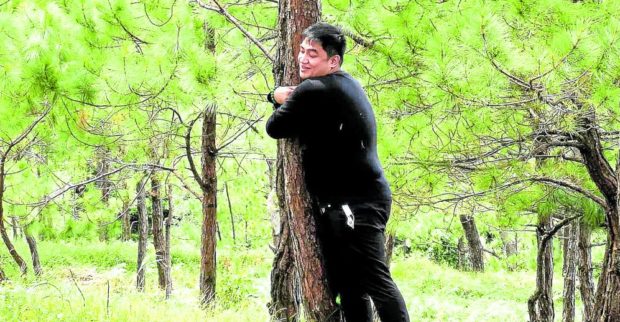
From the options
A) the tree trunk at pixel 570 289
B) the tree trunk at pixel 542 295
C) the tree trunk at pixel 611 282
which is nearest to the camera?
the tree trunk at pixel 611 282

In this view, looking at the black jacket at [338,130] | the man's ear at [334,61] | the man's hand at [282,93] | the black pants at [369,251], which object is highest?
the man's ear at [334,61]

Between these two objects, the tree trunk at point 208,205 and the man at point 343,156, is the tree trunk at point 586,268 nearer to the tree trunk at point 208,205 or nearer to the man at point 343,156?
the tree trunk at point 208,205

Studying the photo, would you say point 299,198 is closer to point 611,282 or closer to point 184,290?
point 611,282

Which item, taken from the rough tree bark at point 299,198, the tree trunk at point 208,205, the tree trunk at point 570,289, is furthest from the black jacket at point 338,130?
the tree trunk at point 570,289

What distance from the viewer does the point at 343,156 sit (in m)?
3.01

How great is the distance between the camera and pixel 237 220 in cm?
2167

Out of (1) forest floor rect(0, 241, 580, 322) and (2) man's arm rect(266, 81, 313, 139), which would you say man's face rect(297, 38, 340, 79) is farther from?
(1) forest floor rect(0, 241, 580, 322)

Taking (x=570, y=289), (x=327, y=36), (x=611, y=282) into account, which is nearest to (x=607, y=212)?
(x=611, y=282)

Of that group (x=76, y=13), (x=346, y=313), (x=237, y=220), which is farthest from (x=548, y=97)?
(x=237, y=220)

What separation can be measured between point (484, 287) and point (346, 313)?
12684mm

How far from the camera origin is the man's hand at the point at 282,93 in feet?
10.4

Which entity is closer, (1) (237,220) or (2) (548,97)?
(2) (548,97)

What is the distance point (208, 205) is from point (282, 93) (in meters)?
4.54

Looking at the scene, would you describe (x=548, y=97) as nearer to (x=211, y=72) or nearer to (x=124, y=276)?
(x=211, y=72)
